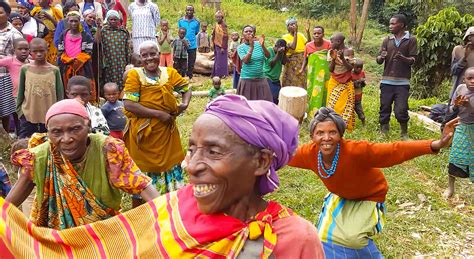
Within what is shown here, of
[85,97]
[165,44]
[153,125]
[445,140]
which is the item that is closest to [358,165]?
[445,140]

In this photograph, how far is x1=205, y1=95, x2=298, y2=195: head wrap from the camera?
5.65ft

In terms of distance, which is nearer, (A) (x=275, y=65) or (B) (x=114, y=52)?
(B) (x=114, y=52)

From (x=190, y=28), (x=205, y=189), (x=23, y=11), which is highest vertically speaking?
(x=23, y=11)

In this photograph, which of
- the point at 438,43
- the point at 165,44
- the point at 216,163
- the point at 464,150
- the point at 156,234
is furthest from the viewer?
the point at 165,44

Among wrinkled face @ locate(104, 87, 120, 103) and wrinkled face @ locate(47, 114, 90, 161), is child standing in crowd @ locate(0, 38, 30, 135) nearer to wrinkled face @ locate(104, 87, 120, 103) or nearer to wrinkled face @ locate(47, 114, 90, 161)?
wrinkled face @ locate(104, 87, 120, 103)

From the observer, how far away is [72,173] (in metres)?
2.72

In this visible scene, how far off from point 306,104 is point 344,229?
4901 mm

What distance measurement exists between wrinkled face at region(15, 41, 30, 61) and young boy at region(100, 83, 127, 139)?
1.51 meters

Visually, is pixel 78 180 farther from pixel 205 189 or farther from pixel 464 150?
pixel 464 150

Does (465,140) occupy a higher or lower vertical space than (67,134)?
lower

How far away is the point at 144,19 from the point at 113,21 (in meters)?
1.23

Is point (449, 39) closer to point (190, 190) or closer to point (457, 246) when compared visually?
point (457, 246)

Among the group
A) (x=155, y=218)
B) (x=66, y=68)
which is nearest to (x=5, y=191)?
(x=155, y=218)

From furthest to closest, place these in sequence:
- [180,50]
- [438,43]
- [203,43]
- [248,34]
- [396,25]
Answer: [203,43] → [180,50] → [438,43] → [248,34] → [396,25]
